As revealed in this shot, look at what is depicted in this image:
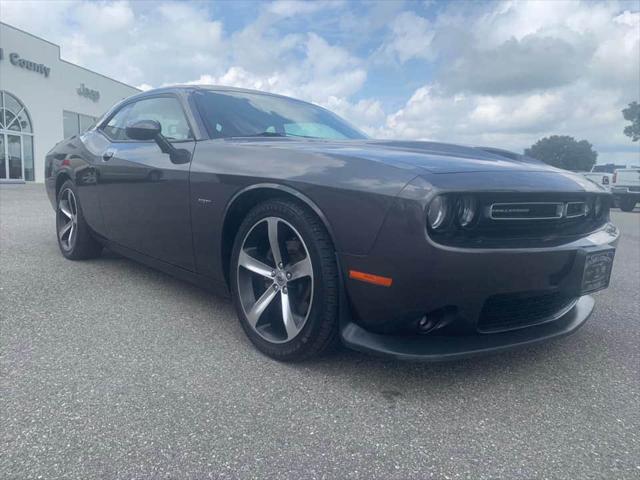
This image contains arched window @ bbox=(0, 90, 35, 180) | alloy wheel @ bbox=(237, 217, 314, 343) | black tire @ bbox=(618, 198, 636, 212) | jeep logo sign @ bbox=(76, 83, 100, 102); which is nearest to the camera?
alloy wheel @ bbox=(237, 217, 314, 343)

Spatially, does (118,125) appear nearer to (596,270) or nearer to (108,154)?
(108,154)

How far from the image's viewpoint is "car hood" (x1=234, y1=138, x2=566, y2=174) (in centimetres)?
203

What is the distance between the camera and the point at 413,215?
1.83 meters

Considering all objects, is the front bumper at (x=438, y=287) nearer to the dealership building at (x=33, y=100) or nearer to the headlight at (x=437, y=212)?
the headlight at (x=437, y=212)

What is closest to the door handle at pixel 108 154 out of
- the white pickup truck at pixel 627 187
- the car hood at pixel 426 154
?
the car hood at pixel 426 154

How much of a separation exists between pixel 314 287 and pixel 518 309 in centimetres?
89

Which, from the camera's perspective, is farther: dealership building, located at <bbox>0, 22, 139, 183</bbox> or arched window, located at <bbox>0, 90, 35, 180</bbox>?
arched window, located at <bbox>0, 90, 35, 180</bbox>

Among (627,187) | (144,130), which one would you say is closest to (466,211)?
(144,130)

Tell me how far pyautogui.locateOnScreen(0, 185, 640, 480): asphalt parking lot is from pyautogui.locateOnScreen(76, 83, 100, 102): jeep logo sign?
2345 centimetres

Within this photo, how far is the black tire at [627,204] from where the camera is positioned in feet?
60.2

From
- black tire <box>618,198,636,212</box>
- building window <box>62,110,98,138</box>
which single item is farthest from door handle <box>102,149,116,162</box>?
building window <box>62,110,98,138</box>

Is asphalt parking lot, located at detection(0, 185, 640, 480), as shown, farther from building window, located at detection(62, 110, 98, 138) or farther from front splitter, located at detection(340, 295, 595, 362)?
building window, located at detection(62, 110, 98, 138)

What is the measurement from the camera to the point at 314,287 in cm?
210

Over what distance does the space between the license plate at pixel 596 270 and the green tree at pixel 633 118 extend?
59.7 meters
